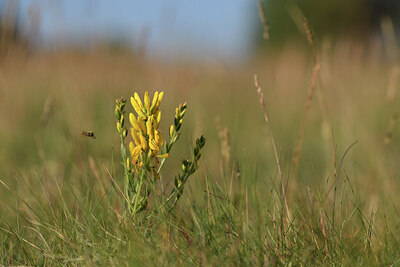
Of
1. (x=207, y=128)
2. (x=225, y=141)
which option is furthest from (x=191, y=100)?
(x=225, y=141)

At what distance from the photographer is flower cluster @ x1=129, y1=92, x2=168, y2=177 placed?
4.08ft

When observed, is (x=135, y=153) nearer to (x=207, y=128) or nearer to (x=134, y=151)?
(x=134, y=151)

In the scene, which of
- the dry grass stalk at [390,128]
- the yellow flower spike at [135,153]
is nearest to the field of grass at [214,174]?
the dry grass stalk at [390,128]

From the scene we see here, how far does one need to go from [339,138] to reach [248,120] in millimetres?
1300

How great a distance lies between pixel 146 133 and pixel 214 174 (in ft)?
5.76

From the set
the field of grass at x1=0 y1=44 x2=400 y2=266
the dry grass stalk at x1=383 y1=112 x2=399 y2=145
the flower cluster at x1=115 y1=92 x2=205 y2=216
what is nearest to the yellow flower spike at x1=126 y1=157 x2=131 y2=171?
the flower cluster at x1=115 y1=92 x2=205 y2=216

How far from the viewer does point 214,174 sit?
9.80 feet

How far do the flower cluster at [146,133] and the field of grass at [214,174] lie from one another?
17 centimetres

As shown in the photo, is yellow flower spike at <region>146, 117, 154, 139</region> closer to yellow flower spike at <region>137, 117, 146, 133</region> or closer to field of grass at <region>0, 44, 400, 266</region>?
yellow flower spike at <region>137, 117, 146, 133</region>

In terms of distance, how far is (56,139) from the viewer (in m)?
3.61

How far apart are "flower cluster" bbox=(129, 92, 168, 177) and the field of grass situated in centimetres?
17

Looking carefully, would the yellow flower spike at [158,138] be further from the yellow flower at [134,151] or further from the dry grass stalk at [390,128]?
the dry grass stalk at [390,128]

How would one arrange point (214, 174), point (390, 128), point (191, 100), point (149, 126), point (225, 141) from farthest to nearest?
point (191, 100)
point (214, 174)
point (390, 128)
point (225, 141)
point (149, 126)

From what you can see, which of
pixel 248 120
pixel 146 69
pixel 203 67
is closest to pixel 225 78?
pixel 203 67
